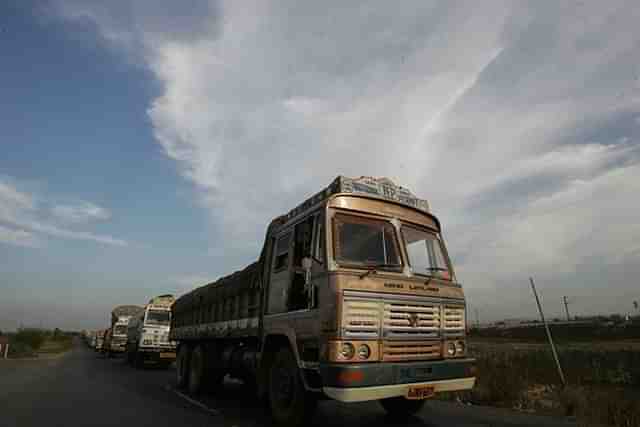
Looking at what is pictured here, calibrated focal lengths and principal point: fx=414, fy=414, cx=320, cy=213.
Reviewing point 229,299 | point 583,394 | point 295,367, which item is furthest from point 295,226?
point 583,394

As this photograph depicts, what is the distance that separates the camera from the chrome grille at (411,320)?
16.6 ft

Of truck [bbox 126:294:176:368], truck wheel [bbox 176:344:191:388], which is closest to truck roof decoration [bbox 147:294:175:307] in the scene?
truck [bbox 126:294:176:368]

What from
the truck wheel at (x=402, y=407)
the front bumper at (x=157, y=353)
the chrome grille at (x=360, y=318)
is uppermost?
the chrome grille at (x=360, y=318)

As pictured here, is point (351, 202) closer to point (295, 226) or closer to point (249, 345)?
point (295, 226)

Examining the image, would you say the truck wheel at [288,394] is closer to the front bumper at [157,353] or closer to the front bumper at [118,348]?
the front bumper at [157,353]

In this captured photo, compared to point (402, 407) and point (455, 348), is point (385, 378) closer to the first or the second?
point (455, 348)

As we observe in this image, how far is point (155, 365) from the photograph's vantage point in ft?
67.4

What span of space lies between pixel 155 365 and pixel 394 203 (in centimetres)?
1870

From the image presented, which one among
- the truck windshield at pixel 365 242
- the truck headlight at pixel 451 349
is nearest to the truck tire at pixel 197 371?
the truck windshield at pixel 365 242

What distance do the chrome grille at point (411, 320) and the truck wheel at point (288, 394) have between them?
1360 mm

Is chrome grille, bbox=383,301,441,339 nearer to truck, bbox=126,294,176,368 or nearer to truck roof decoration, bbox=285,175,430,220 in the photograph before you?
Result: truck roof decoration, bbox=285,175,430,220

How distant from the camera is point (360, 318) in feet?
15.9

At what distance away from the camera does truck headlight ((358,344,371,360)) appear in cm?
479

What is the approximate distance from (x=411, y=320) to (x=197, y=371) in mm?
6527
